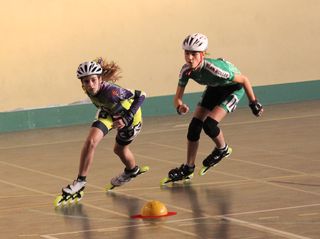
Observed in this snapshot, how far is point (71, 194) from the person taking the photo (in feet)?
47.5

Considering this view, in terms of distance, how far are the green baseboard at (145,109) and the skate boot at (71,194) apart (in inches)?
395

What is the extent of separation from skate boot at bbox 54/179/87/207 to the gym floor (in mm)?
121

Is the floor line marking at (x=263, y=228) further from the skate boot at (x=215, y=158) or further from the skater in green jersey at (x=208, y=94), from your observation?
the skate boot at (x=215, y=158)

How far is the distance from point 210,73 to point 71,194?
2.60m

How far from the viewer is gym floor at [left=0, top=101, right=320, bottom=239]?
40.4 feet

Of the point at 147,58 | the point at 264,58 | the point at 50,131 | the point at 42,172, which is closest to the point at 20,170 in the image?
the point at 42,172

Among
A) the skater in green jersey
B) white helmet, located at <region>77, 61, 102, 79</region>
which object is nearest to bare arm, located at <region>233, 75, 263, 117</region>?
the skater in green jersey

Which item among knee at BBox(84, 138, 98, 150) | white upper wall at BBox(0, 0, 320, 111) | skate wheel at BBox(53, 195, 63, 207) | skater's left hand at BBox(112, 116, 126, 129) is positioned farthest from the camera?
white upper wall at BBox(0, 0, 320, 111)

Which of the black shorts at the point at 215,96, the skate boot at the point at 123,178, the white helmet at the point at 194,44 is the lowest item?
the skate boot at the point at 123,178

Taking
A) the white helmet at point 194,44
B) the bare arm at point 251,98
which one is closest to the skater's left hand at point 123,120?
the white helmet at point 194,44

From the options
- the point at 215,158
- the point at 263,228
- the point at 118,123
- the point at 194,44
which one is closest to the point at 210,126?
the point at 215,158

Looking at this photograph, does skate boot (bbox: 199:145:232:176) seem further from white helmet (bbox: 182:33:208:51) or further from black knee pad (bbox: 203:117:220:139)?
white helmet (bbox: 182:33:208:51)

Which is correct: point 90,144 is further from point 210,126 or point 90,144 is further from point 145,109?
point 145,109

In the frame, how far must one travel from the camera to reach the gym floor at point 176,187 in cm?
1233
